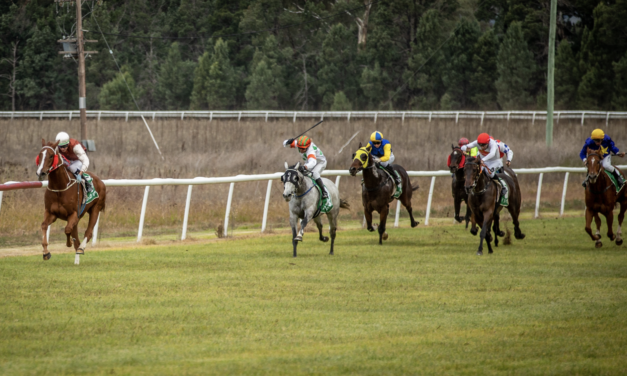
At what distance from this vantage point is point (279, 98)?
6950cm

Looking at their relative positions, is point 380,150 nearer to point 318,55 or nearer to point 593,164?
point 593,164

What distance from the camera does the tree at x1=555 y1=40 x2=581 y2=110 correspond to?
5581 cm

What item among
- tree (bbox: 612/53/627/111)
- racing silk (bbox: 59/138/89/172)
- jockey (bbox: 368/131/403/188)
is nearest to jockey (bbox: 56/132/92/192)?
racing silk (bbox: 59/138/89/172)

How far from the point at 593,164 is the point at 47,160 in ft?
28.9

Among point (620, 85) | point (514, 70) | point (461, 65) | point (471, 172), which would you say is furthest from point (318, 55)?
point (471, 172)

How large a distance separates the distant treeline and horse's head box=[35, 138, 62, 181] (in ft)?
154

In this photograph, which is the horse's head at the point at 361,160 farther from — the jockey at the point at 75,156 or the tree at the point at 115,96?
the tree at the point at 115,96

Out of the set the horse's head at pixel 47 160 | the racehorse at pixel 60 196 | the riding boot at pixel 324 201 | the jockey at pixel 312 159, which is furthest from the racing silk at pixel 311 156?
the horse's head at pixel 47 160

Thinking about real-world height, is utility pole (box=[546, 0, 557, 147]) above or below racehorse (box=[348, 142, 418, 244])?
above

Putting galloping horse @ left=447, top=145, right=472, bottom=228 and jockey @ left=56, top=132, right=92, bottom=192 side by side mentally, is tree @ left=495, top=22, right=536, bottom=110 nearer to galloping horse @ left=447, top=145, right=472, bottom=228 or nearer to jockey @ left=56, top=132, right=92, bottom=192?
galloping horse @ left=447, top=145, right=472, bottom=228

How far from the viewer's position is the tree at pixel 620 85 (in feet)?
172

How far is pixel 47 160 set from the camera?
456 inches

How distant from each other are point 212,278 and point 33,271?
236cm

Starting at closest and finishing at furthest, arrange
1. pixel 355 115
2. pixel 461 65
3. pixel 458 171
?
pixel 458 171 < pixel 355 115 < pixel 461 65
